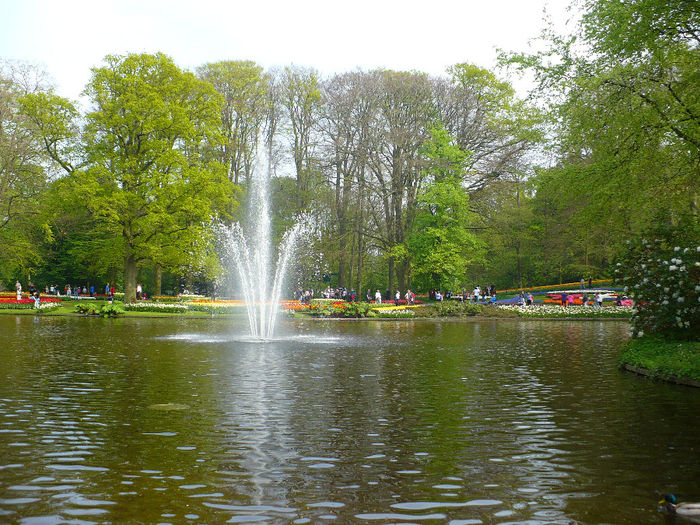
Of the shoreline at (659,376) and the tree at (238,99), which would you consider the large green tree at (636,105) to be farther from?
the tree at (238,99)

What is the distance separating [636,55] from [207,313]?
26.7 metres

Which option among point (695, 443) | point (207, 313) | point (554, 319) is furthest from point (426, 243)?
point (695, 443)

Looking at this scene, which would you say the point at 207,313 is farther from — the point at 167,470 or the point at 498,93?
the point at 167,470

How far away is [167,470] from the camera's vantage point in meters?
6.26

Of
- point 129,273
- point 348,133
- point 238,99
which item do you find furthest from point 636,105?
point 238,99

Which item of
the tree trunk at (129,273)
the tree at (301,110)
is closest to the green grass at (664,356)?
the tree trunk at (129,273)

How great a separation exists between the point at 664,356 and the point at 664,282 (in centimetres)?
213

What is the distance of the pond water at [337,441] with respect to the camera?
531 cm

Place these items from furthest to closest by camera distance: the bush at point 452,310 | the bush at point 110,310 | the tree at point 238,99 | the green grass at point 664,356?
the tree at point 238,99
the bush at point 452,310
the bush at point 110,310
the green grass at point 664,356

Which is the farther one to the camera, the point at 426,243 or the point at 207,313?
the point at 426,243

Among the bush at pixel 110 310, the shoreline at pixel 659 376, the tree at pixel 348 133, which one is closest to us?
the shoreline at pixel 659 376

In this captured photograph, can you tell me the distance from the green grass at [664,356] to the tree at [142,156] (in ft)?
91.0

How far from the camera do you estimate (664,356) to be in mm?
12938

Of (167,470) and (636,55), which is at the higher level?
(636,55)
